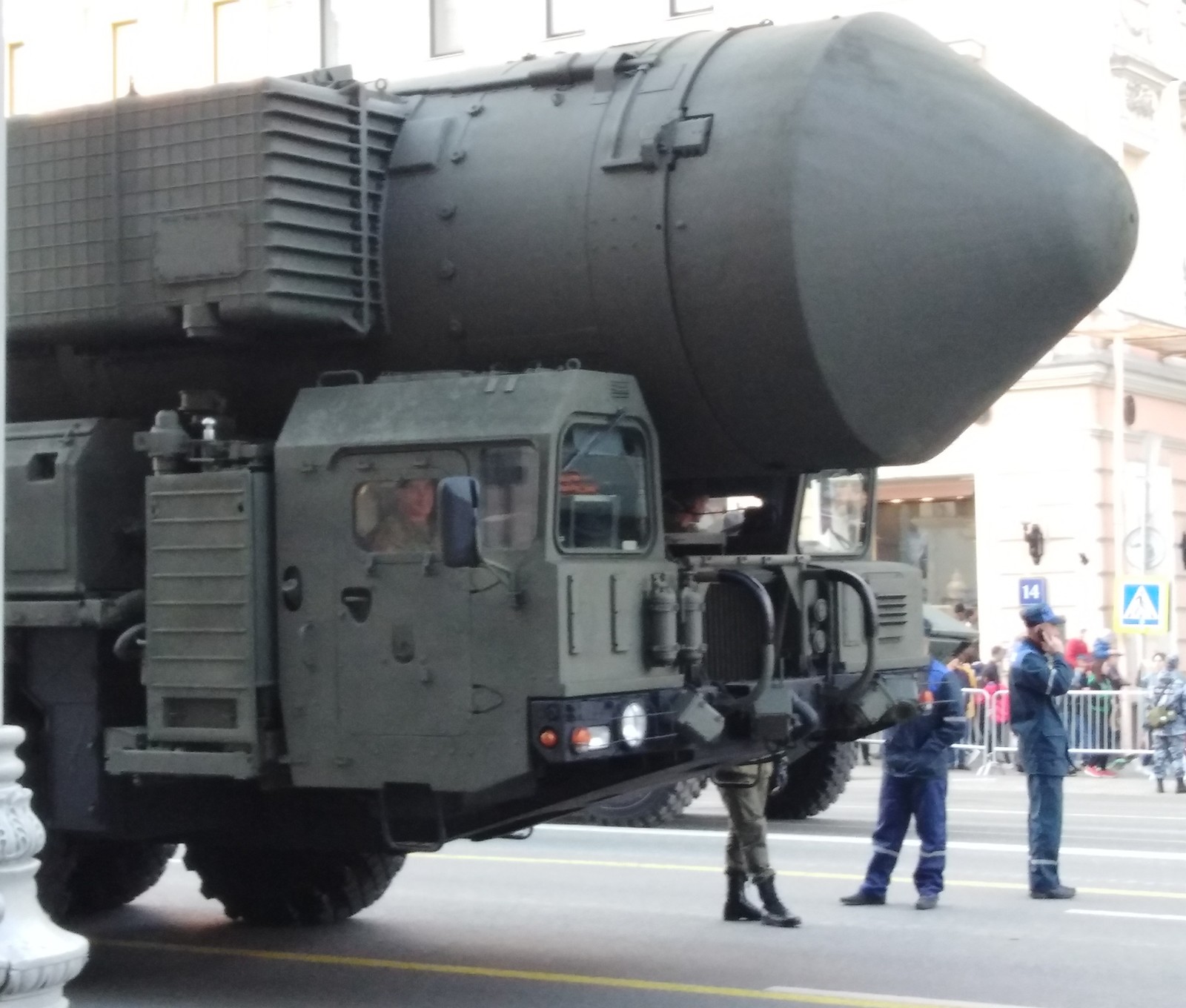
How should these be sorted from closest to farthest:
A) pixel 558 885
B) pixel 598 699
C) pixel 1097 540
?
pixel 598 699 → pixel 558 885 → pixel 1097 540

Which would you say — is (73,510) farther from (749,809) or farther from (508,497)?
(749,809)

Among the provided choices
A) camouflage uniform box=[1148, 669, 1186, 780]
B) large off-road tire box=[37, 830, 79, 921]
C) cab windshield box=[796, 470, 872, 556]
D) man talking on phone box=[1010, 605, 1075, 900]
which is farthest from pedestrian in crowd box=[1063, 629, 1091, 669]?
large off-road tire box=[37, 830, 79, 921]

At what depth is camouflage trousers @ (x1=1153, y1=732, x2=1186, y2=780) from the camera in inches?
866

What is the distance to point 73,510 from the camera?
9.38 m

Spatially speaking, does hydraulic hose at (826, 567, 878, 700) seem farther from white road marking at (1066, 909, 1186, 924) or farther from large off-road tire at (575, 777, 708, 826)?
large off-road tire at (575, 777, 708, 826)

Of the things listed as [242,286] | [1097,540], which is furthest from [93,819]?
[1097,540]

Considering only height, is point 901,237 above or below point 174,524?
above

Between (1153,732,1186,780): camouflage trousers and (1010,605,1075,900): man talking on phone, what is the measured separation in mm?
9610

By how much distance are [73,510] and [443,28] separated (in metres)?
23.3

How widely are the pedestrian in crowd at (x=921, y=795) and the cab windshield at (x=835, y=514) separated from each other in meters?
1.71

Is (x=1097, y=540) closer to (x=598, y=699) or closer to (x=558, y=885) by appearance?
(x=558, y=885)

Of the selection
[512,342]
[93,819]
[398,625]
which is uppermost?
[512,342]

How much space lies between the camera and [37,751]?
9539 mm

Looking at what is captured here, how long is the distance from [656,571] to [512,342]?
1253mm
